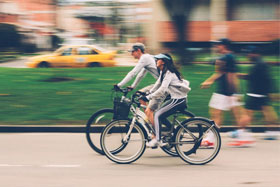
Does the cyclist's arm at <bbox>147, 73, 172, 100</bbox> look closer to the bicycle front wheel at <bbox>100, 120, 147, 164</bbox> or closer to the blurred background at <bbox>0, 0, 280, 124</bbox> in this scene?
the bicycle front wheel at <bbox>100, 120, 147, 164</bbox>

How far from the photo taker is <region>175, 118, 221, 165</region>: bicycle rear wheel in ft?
20.6

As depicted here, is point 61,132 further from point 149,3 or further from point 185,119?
point 149,3

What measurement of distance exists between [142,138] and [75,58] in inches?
507

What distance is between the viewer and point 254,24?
111 ft

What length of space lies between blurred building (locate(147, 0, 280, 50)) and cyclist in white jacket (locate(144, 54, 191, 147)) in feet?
87.9

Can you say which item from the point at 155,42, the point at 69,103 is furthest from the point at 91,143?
the point at 155,42

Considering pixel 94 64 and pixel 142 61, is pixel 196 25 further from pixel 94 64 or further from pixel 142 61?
pixel 142 61

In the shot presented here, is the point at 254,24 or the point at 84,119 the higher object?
the point at 254,24

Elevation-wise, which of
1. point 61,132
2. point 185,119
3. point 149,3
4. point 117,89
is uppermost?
point 149,3

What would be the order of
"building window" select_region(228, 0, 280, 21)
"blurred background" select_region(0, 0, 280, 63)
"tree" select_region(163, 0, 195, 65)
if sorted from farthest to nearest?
"building window" select_region(228, 0, 280, 21), "blurred background" select_region(0, 0, 280, 63), "tree" select_region(163, 0, 195, 65)

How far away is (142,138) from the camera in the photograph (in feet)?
20.9

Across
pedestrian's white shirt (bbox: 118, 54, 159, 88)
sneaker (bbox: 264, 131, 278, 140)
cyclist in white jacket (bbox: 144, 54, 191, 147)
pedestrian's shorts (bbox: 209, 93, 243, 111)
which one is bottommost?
sneaker (bbox: 264, 131, 278, 140)

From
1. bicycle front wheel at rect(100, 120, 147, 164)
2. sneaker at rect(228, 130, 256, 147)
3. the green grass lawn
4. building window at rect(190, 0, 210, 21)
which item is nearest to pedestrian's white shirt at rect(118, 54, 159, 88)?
bicycle front wheel at rect(100, 120, 147, 164)

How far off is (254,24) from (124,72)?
68.8 ft
